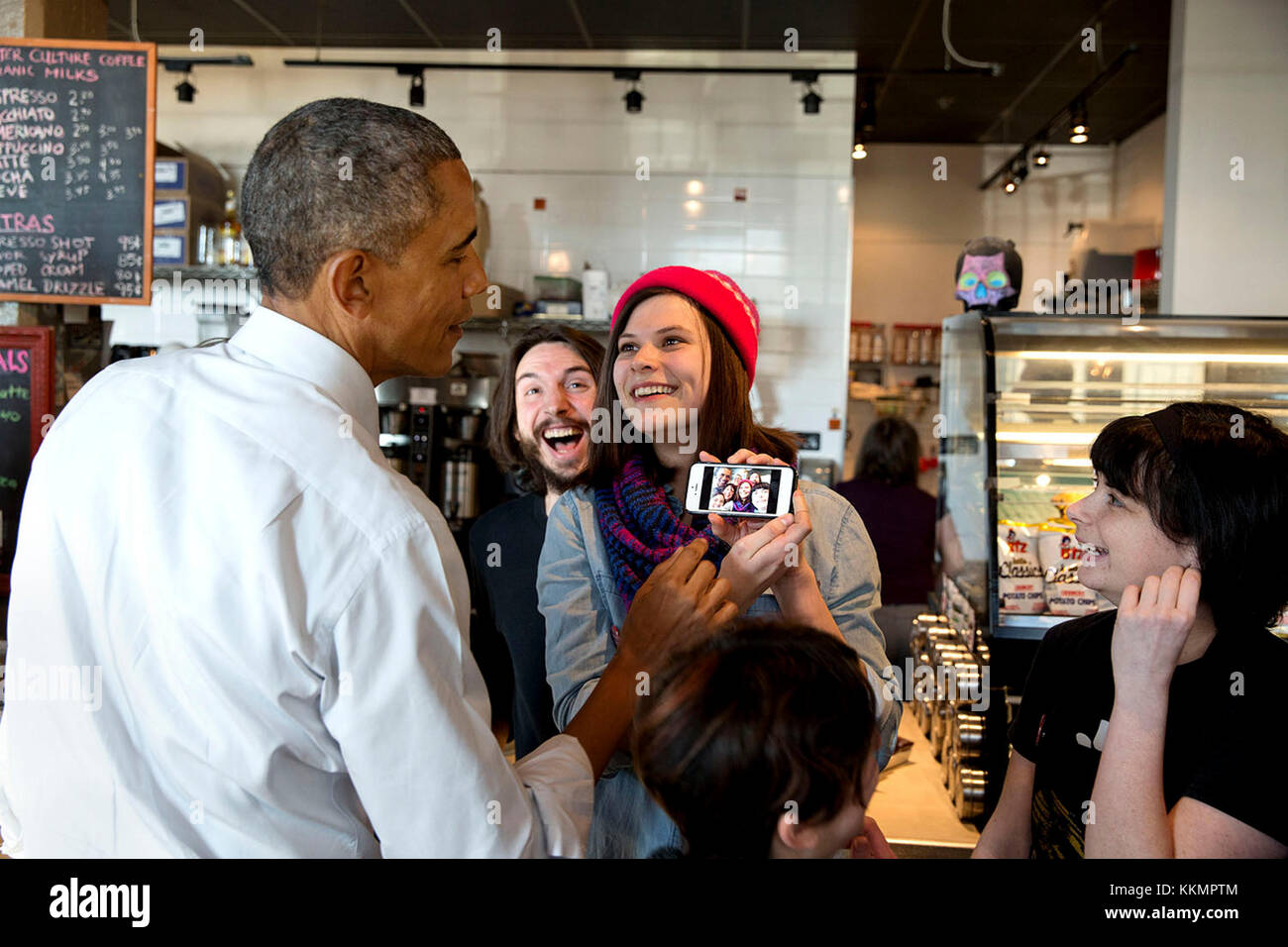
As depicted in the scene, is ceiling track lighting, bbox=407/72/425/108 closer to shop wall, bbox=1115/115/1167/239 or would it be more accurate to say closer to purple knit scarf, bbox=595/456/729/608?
shop wall, bbox=1115/115/1167/239

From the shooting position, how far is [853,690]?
3.68 feet

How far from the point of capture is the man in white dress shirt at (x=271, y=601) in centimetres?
95

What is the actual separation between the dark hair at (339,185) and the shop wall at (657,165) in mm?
5810

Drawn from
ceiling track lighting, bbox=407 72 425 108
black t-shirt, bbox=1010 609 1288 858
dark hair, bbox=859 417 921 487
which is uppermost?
ceiling track lighting, bbox=407 72 425 108

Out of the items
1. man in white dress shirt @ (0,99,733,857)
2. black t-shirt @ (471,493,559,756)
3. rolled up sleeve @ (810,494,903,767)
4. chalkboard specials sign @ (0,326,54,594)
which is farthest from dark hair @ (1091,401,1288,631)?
chalkboard specials sign @ (0,326,54,594)

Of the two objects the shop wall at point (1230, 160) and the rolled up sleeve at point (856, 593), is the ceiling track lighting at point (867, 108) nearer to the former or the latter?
the shop wall at point (1230, 160)

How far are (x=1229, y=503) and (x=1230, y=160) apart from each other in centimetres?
362

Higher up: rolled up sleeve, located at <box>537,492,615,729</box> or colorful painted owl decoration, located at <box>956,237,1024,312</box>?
colorful painted owl decoration, located at <box>956,237,1024,312</box>

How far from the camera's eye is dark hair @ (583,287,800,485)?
1.67 m

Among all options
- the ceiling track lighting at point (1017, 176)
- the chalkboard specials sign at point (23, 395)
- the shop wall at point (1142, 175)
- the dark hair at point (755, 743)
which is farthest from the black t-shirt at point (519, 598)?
the shop wall at point (1142, 175)

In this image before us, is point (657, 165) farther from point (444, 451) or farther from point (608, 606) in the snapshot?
point (608, 606)

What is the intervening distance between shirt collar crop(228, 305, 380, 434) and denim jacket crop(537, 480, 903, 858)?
0.62 meters

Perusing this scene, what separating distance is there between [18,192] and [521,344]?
2.16 m
